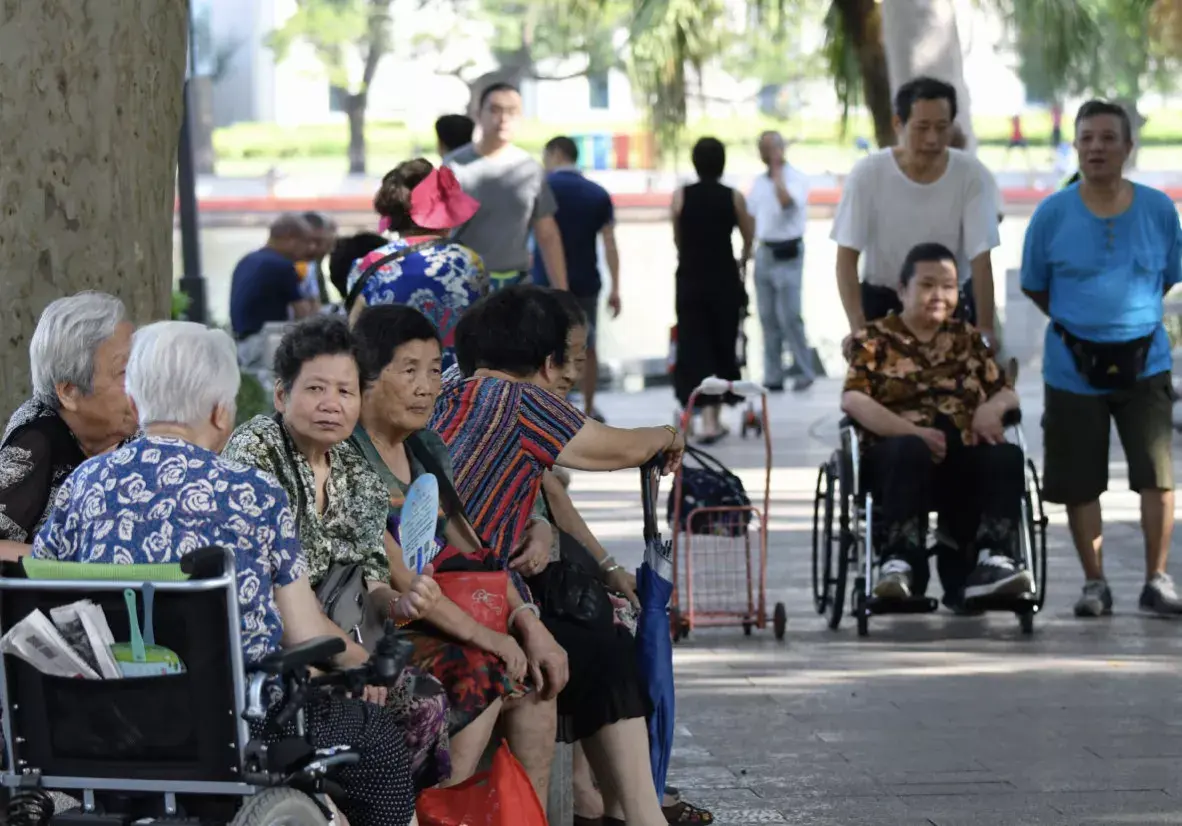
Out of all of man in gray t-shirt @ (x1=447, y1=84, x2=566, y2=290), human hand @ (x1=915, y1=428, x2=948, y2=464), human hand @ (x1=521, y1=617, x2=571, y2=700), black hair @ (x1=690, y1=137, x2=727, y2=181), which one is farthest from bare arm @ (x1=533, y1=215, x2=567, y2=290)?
human hand @ (x1=521, y1=617, x2=571, y2=700)

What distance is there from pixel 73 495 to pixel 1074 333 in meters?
5.35

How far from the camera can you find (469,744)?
Result: 498 cm

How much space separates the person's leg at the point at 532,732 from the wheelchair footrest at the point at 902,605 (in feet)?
10.5

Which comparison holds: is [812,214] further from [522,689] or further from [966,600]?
[522,689]

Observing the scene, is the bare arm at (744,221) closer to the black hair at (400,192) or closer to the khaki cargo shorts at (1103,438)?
the khaki cargo shorts at (1103,438)

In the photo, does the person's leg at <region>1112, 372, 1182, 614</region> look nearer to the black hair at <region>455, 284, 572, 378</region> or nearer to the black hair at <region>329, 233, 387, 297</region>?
the black hair at <region>329, 233, 387, 297</region>

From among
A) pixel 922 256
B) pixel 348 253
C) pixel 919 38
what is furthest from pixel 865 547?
pixel 919 38

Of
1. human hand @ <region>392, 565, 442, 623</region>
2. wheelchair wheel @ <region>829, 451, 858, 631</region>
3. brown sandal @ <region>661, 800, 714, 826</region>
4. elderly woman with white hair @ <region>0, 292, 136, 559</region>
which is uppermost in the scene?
elderly woman with white hair @ <region>0, 292, 136, 559</region>

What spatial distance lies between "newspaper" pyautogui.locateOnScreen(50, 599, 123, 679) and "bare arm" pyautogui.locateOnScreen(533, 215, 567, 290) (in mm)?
6623

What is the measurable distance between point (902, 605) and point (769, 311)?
33.3ft

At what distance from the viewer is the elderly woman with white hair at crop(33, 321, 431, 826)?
13.9ft

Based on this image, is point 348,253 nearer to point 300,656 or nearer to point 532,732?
point 532,732

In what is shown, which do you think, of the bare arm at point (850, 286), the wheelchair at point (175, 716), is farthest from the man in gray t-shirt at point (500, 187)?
the wheelchair at point (175, 716)

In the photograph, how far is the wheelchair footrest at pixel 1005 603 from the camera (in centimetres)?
809
